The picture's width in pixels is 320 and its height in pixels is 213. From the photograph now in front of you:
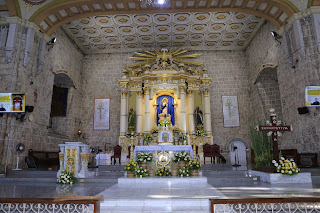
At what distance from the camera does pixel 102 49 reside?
16.0 meters

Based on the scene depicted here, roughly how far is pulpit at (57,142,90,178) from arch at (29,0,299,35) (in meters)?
6.24

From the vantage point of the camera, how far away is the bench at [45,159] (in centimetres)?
960

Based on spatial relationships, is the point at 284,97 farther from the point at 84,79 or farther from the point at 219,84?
the point at 84,79

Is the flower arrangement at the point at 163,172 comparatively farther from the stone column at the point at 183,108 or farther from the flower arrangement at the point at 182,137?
the stone column at the point at 183,108

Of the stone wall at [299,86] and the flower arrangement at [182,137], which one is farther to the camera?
the flower arrangement at [182,137]

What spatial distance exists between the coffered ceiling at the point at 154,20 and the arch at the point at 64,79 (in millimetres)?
2670

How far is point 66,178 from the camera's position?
22.4 ft

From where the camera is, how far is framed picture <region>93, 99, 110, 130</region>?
1503cm

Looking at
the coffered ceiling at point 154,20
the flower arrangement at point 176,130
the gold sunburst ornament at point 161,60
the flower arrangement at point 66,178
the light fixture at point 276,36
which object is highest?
the coffered ceiling at point 154,20

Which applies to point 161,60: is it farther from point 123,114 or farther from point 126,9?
point 126,9

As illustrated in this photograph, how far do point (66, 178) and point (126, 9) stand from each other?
8.13 meters

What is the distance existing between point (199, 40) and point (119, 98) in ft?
21.8

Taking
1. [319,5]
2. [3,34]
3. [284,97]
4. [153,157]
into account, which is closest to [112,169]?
[153,157]

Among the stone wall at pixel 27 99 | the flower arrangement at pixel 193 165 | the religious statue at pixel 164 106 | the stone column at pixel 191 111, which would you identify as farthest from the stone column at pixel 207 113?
the stone wall at pixel 27 99
